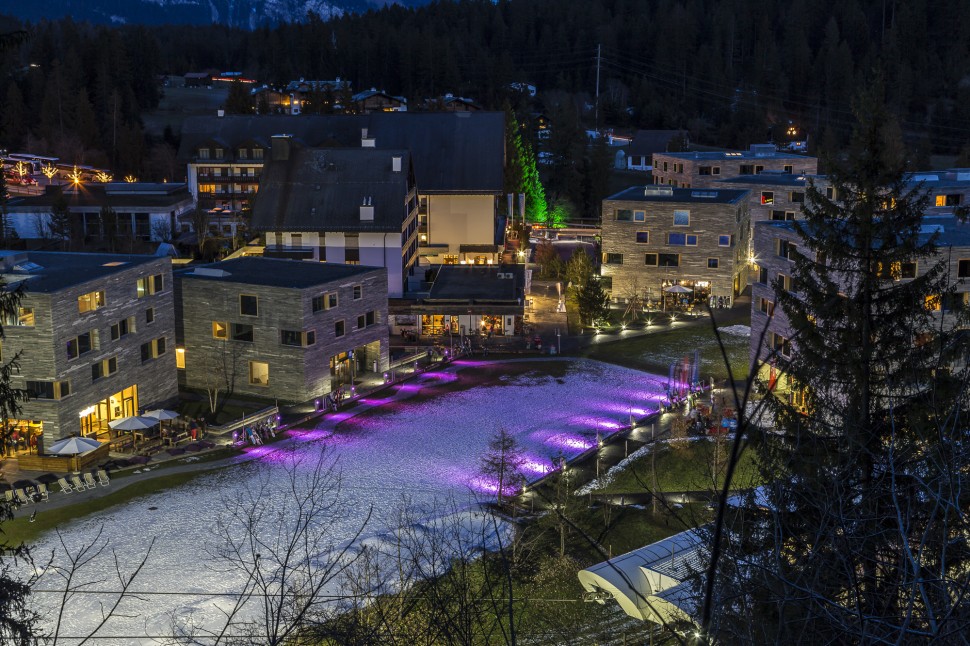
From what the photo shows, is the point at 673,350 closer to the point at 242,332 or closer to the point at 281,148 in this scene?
the point at 242,332

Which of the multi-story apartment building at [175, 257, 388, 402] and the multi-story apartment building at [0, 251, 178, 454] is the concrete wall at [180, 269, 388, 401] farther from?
the multi-story apartment building at [0, 251, 178, 454]

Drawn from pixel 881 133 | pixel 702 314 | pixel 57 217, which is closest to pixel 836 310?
pixel 881 133

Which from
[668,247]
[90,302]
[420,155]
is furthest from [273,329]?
[420,155]

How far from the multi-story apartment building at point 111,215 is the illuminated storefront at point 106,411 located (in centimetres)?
2753

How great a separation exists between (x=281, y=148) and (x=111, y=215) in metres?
14.9

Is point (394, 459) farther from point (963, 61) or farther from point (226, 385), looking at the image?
point (963, 61)

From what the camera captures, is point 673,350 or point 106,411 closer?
point 106,411

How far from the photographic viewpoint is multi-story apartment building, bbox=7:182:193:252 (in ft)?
196

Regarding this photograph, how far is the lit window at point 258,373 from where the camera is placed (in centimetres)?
3506

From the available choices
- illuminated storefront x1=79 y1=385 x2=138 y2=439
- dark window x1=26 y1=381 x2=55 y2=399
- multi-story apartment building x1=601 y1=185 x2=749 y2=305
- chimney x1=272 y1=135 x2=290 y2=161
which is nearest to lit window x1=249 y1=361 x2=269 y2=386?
illuminated storefront x1=79 y1=385 x2=138 y2=439

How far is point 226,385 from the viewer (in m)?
35.3

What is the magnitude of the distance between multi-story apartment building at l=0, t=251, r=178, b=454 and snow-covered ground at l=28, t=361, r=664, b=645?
204 inches

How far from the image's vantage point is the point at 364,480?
27.3 m

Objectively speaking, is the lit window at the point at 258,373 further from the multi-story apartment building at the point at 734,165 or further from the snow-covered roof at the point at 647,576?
the multi-story apartment building at the point at 734,165
